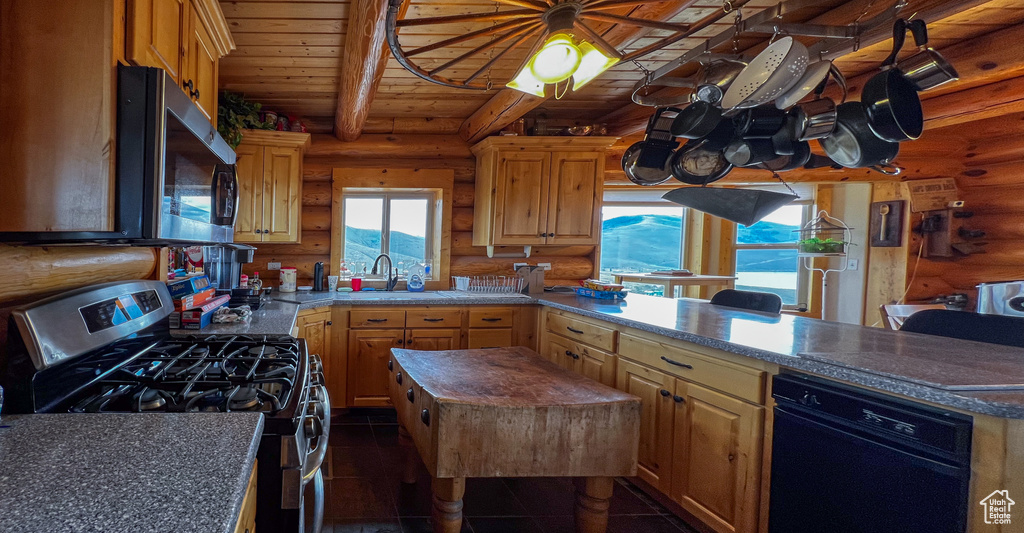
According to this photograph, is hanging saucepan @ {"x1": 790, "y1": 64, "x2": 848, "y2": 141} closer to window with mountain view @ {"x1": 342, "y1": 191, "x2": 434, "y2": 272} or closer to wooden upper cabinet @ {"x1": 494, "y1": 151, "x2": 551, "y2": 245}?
wooden upper cabinet @ {"x1": 494, "y1": 151, "x2": 551, "y2": 245}

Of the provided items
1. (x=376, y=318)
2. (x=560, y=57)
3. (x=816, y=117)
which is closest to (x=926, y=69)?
(x=816, y=117)

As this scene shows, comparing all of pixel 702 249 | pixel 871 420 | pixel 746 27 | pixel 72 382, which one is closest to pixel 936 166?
pixel 702 249

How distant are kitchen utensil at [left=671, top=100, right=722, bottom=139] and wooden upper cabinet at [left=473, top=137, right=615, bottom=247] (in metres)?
1.62

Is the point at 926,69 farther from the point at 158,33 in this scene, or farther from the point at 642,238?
the point at 642,238

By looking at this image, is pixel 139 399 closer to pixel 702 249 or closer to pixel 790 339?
pixel 790 339

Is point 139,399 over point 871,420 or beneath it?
over

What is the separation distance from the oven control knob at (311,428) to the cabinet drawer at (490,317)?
245cm

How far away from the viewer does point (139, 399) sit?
104cm

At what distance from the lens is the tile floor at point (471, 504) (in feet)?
7.20

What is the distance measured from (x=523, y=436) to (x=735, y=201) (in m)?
1.82

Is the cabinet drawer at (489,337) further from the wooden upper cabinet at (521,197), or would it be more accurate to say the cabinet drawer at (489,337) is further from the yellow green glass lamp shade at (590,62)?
the yellow green glass lamp shade at (590,62)

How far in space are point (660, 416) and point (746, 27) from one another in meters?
1.68

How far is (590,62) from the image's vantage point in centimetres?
171

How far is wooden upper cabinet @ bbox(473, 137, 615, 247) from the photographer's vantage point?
391cm
